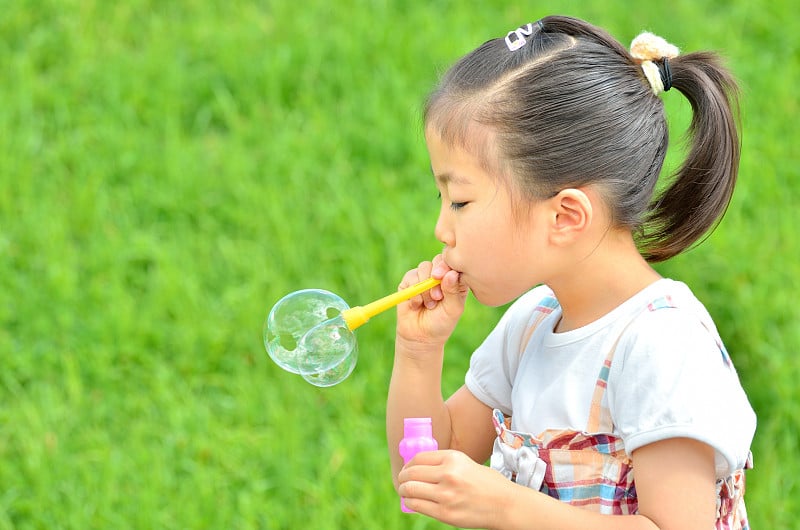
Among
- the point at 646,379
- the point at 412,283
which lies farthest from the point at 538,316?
the point at 646,379

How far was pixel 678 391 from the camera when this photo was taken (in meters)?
1.64

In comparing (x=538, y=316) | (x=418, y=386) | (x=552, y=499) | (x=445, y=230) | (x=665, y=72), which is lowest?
(x=552, y=499)

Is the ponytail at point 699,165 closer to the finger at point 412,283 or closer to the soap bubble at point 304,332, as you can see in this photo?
the finger at point 412,283

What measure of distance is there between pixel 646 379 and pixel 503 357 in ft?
1.23

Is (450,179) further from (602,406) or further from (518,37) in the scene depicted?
(602,406)

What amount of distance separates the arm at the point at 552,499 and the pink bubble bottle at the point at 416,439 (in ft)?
0.18

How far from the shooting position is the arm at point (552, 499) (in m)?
1.64

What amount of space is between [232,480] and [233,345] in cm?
53

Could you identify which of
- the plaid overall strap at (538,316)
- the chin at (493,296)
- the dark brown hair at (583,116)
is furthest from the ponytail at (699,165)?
the chin at (493,296)

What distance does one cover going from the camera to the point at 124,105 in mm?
4348

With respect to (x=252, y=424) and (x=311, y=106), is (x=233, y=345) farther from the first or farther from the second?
(x=311, y=106)

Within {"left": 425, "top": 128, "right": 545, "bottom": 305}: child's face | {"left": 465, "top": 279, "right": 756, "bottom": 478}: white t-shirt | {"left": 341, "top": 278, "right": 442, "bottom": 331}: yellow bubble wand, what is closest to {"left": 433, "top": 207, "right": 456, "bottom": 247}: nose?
{"left": 425, "top": 128, "right": 545, "bottom": 305}: child's face

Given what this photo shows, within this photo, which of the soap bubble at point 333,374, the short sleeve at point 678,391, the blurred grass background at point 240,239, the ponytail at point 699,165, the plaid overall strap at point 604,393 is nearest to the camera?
the short sleeve at point 678,391

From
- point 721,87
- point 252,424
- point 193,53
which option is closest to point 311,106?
point 193,53
